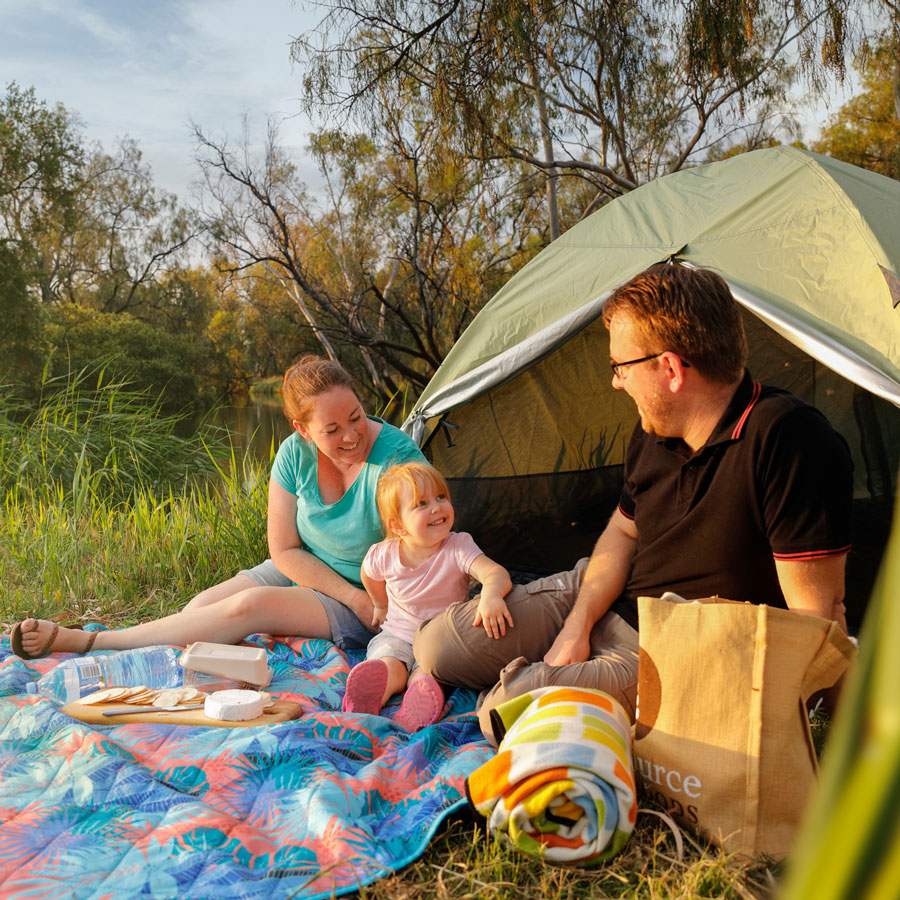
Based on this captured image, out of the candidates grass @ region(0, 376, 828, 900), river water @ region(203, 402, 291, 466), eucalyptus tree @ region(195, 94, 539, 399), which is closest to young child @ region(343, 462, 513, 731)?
grass @ region(0, 376, 828, 900)

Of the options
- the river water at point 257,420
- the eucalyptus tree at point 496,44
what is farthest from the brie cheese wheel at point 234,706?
the river water at point 257,420

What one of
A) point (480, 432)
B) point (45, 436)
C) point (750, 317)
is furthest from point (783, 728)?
point (45, 436)

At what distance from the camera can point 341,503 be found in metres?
2.58

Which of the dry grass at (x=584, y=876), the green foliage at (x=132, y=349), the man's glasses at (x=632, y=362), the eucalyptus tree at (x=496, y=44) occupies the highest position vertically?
the eucalyptus tree at (x=496, y=44)

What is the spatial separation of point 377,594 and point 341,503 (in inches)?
12.3

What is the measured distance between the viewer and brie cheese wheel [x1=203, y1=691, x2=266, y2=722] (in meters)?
1.99

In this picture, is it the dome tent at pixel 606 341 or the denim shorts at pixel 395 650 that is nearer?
the denim shorts at pixel 395 650

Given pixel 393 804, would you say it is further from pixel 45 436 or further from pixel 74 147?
pixel 74 147

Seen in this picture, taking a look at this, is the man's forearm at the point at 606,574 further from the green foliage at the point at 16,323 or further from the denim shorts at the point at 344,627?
the green foliage at the point at 16,323

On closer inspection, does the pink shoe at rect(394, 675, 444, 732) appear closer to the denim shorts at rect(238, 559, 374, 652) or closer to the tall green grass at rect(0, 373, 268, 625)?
the denim shorts at rect(238, 559, 374, 652)

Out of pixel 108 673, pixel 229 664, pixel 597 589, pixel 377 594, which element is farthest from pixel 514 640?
pixel 108 673

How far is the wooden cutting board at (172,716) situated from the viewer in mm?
1993

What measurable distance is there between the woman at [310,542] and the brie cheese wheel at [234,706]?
484mm

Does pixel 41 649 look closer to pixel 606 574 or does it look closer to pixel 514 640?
pixel 514 640
